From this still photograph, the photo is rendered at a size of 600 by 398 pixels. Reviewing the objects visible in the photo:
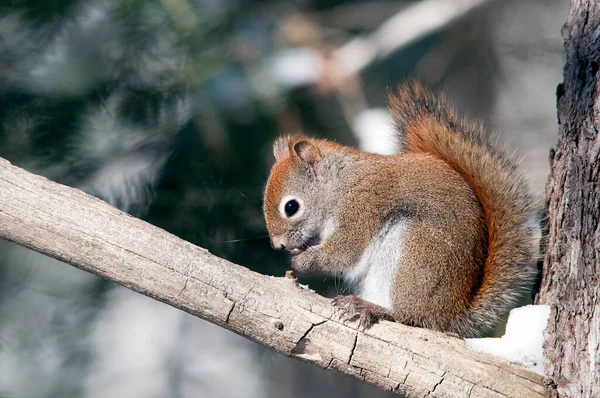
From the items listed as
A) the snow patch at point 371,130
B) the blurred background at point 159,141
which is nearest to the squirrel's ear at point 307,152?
the blurred background at point 159,141

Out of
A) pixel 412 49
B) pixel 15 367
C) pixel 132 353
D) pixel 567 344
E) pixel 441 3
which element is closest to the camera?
A: pixel 567 344

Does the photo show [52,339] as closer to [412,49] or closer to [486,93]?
[412,49]

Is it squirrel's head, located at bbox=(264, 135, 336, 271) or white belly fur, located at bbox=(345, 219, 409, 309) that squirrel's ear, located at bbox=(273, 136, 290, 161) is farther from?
white belly fur, located at bbox=(345, 219, 409, 309)

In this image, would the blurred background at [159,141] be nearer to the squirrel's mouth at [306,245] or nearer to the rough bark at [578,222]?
the squirrel's mouth at [306,245]

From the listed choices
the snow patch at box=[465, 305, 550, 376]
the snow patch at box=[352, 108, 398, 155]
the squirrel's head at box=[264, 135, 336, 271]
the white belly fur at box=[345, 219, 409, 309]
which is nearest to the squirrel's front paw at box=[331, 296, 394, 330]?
the white belly fur at box=[345, 219, 409, 309]

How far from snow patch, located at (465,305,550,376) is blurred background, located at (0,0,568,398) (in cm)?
70

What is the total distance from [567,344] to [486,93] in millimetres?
3204

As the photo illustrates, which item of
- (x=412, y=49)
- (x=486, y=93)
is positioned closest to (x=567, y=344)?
(x=412, y=49)

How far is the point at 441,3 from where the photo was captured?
3268 mm

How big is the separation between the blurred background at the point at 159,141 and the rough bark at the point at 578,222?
27.2 inches

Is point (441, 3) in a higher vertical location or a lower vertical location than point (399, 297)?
higher

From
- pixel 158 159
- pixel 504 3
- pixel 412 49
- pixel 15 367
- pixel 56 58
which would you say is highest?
pixel 504 3

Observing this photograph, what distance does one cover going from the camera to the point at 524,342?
151cm

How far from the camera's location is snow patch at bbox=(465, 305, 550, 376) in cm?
148
